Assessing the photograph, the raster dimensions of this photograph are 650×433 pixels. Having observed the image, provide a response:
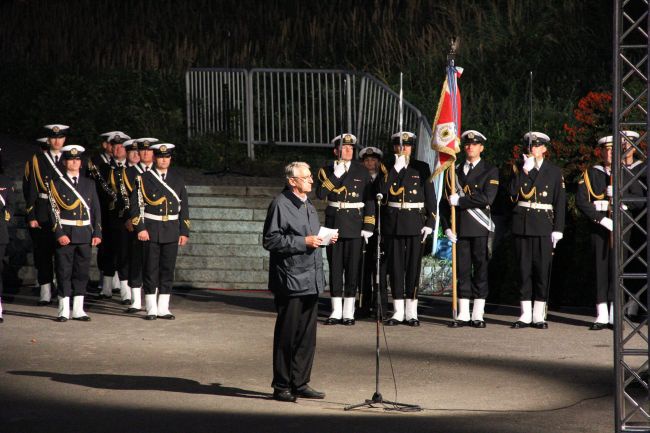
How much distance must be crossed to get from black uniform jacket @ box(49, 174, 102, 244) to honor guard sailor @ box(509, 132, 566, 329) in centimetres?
505

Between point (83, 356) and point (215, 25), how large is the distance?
16.6m

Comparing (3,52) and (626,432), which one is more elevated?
(3,52)

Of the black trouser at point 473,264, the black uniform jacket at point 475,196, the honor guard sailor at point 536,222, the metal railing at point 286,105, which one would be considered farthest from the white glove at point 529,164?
the metal railing at point 286,105

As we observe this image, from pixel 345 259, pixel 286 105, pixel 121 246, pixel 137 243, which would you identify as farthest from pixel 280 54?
pixel 345 259

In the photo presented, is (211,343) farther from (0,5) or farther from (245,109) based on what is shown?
(0,5)

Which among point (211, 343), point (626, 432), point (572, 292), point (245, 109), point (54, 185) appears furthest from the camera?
point (245, 109)

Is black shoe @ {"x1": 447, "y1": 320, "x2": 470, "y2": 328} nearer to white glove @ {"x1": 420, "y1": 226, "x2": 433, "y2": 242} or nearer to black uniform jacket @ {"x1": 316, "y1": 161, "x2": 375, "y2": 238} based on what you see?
white glove @ {"x1": 420, "y1": 226, "x2": 433, "y2": 242}

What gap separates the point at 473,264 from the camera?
1520cm

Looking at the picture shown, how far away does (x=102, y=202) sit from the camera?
16984mm

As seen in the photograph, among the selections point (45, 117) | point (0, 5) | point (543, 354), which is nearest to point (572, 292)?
point (543, 354)

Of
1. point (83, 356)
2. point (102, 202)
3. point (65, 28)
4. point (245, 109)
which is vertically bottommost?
point (83, 356)

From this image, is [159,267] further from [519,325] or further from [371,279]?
[519,325]

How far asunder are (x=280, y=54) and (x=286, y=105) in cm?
518

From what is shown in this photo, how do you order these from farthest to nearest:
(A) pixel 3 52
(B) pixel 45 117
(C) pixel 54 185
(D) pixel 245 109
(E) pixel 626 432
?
(A) pixel 3 52 < (B) pixel 45 117 < (D) pixel 245 109 < (C) pixel 54 185 < (E) pixel 626 432
